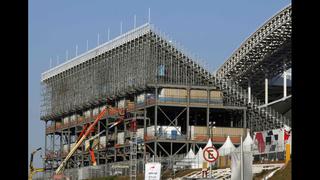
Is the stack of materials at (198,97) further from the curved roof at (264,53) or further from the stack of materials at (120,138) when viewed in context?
the stack of materials at (120,138)

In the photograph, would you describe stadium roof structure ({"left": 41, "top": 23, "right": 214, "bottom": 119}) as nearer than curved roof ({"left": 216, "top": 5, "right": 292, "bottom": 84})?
No

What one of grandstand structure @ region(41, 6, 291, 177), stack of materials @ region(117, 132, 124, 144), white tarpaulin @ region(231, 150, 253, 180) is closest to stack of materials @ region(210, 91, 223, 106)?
grandstand structure @ region(41, 6, 291, 177)

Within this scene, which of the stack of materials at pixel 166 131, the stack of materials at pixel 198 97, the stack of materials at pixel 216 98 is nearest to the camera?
the stack of materials at pixel 166 131

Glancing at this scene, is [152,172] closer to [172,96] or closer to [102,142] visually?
[172,96]

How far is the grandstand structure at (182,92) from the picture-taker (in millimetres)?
115688

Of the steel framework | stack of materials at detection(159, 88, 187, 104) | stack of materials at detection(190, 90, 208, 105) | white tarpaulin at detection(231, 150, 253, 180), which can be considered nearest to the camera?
white tarpaulin at detection(231, 150, 253, 180)

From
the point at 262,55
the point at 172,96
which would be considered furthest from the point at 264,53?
the point at 172,96

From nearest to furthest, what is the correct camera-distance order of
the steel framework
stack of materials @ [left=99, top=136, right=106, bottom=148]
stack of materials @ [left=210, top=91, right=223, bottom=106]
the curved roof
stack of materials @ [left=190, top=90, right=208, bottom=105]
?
the curved roof < the steel framework < stack of materials @ [left=190, top=90, right=208, bottom=105] < stack of materials @ [left=210, top=91, right=223, bottom=106] < stack of materials @ [left=99, top=136, right=106, bottom=148]

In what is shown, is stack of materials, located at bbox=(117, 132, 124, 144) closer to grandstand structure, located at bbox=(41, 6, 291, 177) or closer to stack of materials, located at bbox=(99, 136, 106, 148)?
grandstand structure, located at bbox=(41, 6, 291, 177)

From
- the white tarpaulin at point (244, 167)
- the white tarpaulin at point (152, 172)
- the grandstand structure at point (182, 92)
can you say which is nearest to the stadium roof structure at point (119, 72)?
the grandstand structure at point (182, 92)

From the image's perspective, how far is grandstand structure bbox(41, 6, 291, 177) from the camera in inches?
4555

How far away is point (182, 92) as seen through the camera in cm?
11819
